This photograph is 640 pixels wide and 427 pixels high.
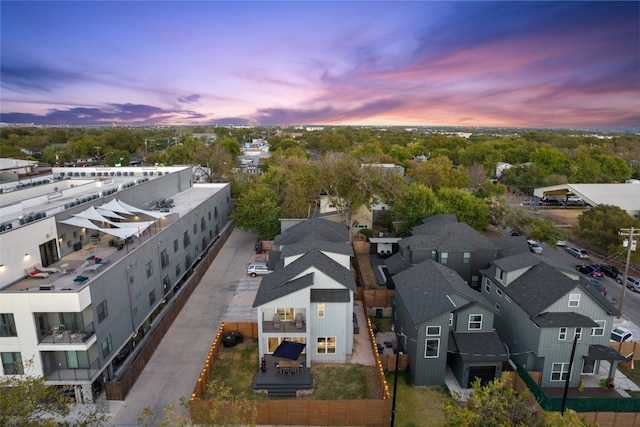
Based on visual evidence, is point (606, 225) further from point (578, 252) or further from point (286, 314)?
point (286, 314)

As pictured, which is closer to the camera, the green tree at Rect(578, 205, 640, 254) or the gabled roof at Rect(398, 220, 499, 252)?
the gabled roof at Rect(398, 220, 499, 252)

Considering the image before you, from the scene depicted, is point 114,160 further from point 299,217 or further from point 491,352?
point 491,352

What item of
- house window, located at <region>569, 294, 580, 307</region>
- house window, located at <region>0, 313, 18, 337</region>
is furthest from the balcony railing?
house window, located at <region>569, 294, 580, 307</region>

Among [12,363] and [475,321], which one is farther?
[475,321]

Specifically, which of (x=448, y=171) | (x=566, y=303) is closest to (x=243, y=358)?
(x=566, y=303)

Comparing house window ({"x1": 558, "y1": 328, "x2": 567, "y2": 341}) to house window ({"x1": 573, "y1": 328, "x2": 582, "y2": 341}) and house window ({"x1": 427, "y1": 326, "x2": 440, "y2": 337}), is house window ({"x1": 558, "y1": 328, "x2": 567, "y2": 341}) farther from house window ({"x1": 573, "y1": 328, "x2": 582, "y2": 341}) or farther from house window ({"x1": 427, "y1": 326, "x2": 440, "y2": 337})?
house window ({"x1": 427, "y1": 326, "x2": 440, "y2": 337})

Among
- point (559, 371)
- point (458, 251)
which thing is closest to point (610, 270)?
point (458, 251)

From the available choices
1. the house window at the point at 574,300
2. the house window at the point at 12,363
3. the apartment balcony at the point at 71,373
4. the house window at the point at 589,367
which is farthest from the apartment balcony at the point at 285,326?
the house window at the point at 589,367
